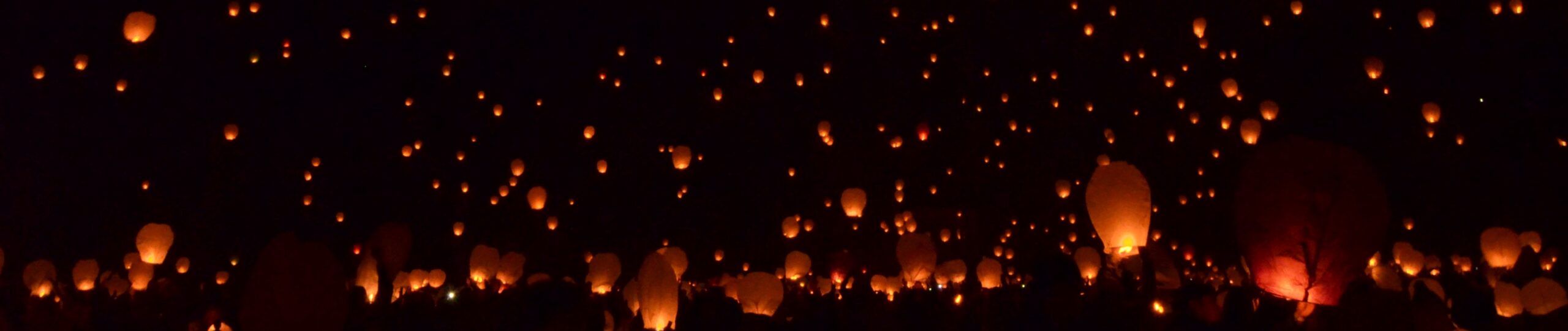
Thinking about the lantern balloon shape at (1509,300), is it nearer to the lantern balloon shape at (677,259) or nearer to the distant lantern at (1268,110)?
the distant lantern at (1268,110)

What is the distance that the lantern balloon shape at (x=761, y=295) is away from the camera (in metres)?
4.65

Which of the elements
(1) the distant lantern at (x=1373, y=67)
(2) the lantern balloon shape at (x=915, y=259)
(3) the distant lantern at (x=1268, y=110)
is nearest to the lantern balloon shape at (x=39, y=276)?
(2) the lantern balloon shape at (x=915, y=259)

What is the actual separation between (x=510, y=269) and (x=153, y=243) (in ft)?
5.99

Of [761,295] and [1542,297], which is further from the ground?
[761,295]

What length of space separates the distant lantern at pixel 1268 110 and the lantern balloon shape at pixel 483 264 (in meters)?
4.59

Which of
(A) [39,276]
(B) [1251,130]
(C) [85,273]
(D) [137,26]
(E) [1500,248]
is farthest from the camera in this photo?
(B) [1251,130]

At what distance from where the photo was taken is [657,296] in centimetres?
361

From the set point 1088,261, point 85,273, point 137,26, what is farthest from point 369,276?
point 1088,261

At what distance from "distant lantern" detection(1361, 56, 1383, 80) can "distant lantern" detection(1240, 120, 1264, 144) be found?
2.19 feet

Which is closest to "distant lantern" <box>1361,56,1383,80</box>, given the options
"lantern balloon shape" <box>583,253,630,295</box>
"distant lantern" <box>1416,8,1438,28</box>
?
"distant lantern" <box>1416,8,1438,28</box>

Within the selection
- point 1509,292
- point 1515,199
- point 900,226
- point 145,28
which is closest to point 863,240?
point 900,226

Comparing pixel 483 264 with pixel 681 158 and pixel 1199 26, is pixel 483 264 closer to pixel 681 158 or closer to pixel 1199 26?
pixel 681 158

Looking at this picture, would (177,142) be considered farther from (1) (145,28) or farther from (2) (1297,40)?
(2) (1297,40)

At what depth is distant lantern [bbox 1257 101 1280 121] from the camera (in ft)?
25.2
